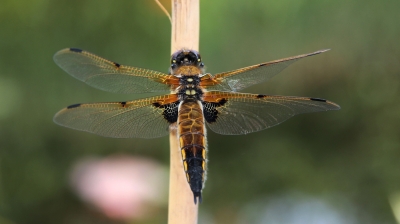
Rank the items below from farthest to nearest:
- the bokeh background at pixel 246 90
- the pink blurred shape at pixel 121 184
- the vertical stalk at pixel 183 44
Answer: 1. the bokeh background at pixel 246 90
2. the pink blurred shape at pixel 121 184
3. the vertical stalk at pixel 183 44

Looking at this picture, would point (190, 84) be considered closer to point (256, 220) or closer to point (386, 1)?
point (256, 220)

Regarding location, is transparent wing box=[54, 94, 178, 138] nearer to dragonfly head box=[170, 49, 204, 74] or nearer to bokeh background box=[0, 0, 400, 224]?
dragonfly head box=[170, 49, 204, 74]

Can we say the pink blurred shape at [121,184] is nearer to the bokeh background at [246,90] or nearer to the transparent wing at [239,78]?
the bokeh background at [246,90]

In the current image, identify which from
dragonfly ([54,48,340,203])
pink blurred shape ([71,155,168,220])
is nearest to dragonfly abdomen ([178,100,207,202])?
dragonfly ([54,48,340,203])

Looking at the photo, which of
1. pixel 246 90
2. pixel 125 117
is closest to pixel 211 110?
pixel 125 117

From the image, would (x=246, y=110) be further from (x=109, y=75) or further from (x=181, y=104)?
(x=109, y=75)

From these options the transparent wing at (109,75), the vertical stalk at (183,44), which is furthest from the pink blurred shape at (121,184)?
the vertical stalk at (183,44)
